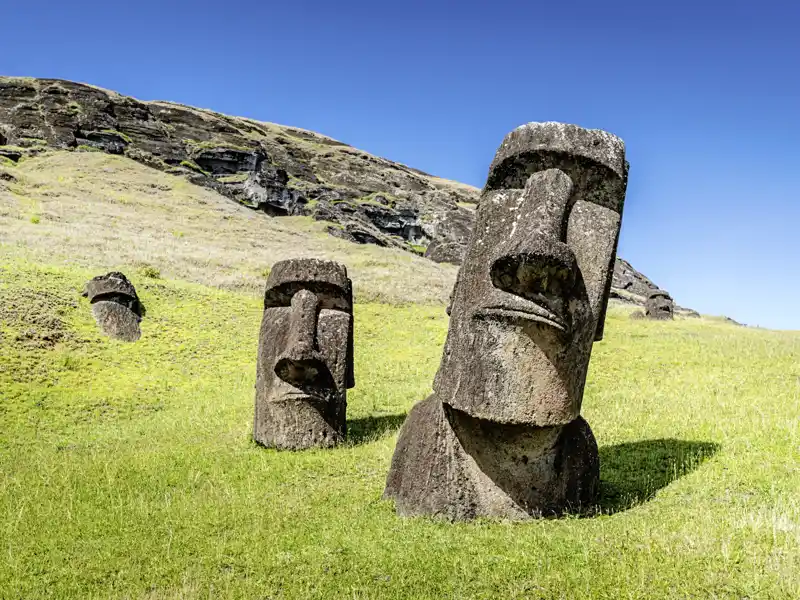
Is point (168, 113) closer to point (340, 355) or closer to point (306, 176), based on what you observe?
point (306, 176)

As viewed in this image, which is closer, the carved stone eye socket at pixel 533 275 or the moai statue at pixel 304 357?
the carved stone eye socket at pixel 533 275

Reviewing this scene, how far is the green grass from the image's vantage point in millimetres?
5035

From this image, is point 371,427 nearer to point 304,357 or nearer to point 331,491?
point 304,357

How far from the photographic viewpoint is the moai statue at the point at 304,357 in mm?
11031

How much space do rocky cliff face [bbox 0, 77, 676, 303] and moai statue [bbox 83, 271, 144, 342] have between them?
48428 millimetres

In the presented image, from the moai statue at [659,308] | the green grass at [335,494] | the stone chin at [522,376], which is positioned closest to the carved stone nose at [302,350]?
the green grass at [335,494]

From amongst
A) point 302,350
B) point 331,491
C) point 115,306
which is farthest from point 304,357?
point 115,306

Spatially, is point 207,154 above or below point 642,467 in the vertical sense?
above

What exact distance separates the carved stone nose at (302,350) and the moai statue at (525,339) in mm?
3894

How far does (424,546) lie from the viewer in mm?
5801

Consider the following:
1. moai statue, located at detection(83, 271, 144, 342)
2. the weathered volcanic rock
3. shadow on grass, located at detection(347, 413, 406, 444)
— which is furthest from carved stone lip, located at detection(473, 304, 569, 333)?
the weathered volcanic rock

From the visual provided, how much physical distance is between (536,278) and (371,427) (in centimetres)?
768

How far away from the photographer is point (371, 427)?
1315 cm

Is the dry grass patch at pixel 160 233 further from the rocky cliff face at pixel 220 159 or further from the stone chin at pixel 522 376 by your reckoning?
the stone chin at pixel 522 376
